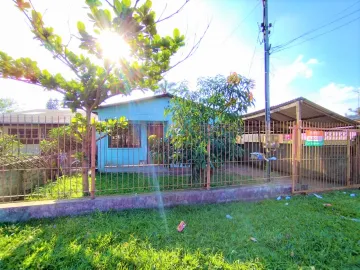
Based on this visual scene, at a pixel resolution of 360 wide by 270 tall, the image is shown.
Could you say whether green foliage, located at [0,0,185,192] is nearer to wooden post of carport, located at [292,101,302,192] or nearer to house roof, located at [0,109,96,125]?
house roof, located at [0,109,96,125]

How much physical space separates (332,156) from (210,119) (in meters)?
3.91

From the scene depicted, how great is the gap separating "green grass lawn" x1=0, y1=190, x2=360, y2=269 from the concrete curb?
0.18 m

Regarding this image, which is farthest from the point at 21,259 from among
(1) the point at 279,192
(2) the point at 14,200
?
(1) the point at 279,192

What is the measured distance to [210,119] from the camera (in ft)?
16.6

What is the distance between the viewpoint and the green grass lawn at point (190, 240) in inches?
95.5

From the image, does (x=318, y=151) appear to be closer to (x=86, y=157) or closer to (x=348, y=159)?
(x=348, y=159)

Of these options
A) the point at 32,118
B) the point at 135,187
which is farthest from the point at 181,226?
the point at 32,118

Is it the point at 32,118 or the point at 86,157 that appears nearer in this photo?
the point at 32,118

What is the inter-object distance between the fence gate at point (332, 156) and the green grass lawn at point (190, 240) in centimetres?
187

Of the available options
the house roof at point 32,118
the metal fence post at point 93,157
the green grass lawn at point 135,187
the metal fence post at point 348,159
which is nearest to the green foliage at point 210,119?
the green grass lawn at point 135,187

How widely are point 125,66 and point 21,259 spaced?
3.63 metres

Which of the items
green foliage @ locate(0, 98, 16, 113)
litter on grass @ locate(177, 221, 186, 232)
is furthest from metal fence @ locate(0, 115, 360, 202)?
green foliage @ locate(0, 98, 16, 113)

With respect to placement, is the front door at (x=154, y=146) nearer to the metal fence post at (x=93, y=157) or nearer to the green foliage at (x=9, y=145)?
the metal fence post at (x=93, y=157)

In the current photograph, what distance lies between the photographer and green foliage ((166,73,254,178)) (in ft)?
15.6
